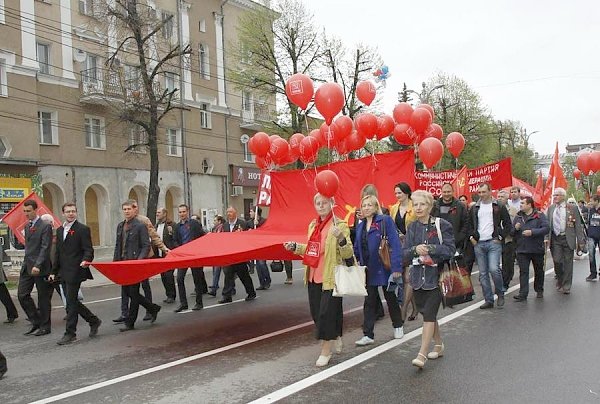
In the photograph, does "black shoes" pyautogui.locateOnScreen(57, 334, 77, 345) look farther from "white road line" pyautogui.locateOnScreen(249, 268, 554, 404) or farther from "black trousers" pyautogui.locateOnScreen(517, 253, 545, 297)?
"black trousers" pyautogui.locateOnScreen(517, 253, 545, 297)

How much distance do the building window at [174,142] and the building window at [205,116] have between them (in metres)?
2.08

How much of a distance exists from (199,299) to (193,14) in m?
28.1

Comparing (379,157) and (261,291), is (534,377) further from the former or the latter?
(261,291)

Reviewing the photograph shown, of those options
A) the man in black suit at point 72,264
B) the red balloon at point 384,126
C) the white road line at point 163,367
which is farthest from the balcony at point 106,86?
the white road line at point 163,367

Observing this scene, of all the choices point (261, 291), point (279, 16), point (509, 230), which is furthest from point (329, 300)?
point (279, 16)

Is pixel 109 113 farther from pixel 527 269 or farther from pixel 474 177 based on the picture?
pixel 527 269

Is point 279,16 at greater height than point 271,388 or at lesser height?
greater

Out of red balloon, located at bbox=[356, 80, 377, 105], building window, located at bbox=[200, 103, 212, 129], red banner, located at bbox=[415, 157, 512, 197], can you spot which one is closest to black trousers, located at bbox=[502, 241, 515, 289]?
red banner, located at bbox=[415, 157, 512, 197]

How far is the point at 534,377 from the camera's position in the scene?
5.39 metres

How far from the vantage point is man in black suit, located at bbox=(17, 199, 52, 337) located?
27.9 feet

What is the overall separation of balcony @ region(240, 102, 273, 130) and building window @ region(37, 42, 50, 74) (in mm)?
14296

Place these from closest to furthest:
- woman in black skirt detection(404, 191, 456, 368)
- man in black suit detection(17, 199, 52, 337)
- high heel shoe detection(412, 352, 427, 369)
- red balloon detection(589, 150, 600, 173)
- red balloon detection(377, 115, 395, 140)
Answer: high heel shoe detection(412, 352, 427, 369) < woman in black skirt detection(404, 191, 456, 368) < man in black suit detection(17, 199, 52, 337) < red balloon detection(377, 115, 395, 140) < red balloon detection(589, 150, 600, 173)

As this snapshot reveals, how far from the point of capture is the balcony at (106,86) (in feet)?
82.9

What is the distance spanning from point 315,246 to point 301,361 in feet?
4.21
